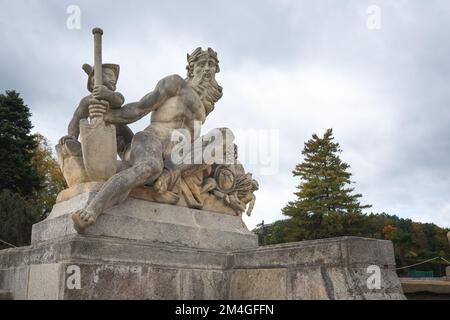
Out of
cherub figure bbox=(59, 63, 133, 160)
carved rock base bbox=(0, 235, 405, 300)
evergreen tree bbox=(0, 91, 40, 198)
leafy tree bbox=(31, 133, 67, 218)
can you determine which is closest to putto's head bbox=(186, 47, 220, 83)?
cherub figure bbox=(59, 63, 133, 160)

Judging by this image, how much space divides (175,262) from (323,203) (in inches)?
1109

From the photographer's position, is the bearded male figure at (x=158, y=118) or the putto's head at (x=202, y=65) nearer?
the bearded male figure at (x=158, y=118)

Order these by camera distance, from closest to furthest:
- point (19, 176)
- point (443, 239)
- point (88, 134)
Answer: point (88, 134)
point (19, 176)
point (443, 239)

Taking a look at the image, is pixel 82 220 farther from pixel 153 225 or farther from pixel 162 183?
pixel 162 183

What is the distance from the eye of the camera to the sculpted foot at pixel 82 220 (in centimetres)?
437

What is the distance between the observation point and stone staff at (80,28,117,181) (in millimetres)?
4805

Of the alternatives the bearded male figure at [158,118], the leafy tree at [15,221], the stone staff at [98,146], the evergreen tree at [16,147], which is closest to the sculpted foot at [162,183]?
the bearded male figure at [158,118]

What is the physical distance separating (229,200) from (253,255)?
1003 millimetres

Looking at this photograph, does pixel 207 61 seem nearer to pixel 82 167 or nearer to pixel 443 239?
pixel 82 167

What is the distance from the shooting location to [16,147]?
23875 mm

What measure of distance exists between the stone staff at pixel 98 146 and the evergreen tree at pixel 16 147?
20.5 metres

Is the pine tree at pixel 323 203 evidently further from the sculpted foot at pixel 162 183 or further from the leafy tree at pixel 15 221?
the sculpted foot at pixel 162 183
